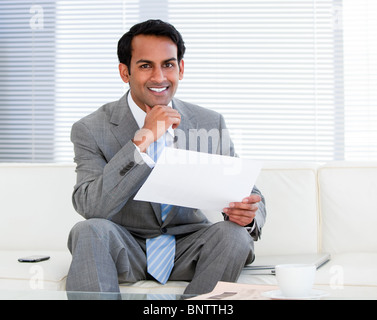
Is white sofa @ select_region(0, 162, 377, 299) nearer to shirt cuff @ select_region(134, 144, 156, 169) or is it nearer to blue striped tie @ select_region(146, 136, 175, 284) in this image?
blue striped tie @ select_region(146, 136, 175, 284)

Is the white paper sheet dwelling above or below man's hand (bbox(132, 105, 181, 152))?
below

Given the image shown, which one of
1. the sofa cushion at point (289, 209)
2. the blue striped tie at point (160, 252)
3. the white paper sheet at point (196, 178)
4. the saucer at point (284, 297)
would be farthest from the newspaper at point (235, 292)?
the sofa cushion at point (289, 209)

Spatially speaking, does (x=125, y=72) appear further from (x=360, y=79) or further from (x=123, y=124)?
(x=360, y=79)

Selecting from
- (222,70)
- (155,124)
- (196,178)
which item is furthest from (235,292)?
(222,70)

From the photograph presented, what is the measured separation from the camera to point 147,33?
194cm

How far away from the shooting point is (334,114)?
335cm

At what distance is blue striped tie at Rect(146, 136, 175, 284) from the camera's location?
1.70 meters

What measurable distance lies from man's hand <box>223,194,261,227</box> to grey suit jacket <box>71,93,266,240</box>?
10 centimetres

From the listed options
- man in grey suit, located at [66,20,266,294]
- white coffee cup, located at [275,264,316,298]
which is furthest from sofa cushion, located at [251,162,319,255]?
white coffee cup, located at [275,264,316,298]

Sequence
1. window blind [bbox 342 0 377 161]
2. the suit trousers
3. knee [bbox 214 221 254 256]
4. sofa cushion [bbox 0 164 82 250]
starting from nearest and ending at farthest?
the suit trousers → knee [bbox 214 221 254 256] → sofa cushion [bbox 0 164 82 250] → window blind [bbox 342 0 377 161]

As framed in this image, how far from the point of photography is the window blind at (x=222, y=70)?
11.0 ft

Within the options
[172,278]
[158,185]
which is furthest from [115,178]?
[172,278]

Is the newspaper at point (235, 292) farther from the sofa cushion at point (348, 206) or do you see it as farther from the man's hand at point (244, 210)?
the sofa cushion at point (348, 206)
